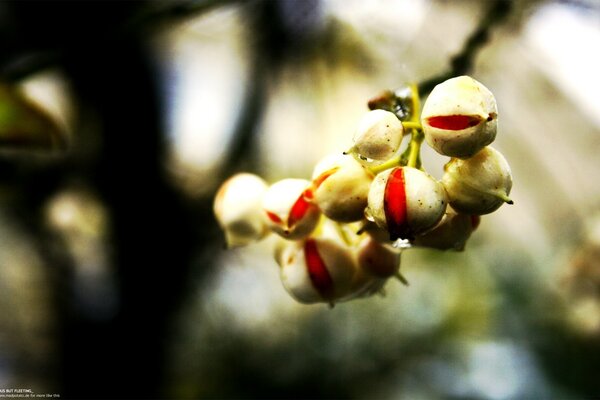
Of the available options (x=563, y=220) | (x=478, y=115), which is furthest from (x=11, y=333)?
(x=478, y=115)

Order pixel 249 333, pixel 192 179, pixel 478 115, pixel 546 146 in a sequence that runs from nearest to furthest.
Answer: pixel 478 115 → pixel 192 179 → pixel 546 146 → pixel 249 333

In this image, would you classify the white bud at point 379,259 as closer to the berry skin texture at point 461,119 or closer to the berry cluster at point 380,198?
the berry cluster at point 380,198

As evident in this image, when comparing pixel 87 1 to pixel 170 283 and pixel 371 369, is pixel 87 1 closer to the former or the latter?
pixel 170 283

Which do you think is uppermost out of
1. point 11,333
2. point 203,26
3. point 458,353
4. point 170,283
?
point 203,26

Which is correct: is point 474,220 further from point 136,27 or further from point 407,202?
point 136,27

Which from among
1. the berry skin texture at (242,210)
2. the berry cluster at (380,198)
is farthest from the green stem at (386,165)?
the berry skin texture at (242,210)

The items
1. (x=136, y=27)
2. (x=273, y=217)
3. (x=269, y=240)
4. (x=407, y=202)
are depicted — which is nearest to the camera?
(x=407, y=202)

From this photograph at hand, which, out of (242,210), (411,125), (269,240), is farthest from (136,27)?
(269,240)
